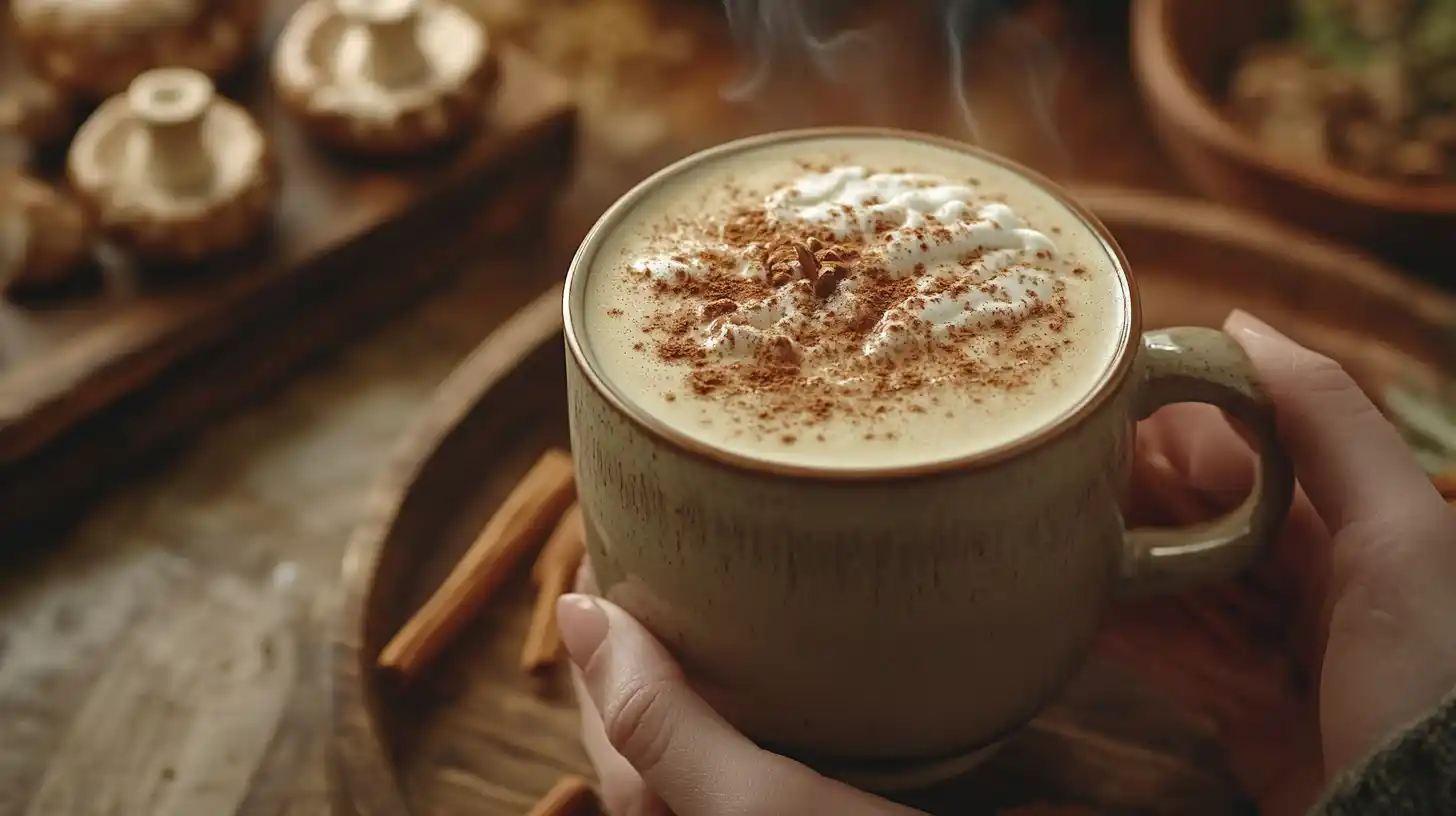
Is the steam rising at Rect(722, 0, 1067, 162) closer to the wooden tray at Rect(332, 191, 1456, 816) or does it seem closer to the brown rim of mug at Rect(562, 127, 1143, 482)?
the wooden tray at Rect(332, 191, 1456, 816)

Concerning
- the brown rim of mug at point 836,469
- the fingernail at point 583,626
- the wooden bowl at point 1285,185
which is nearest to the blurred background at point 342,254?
the wooden bowl at point 1285,185

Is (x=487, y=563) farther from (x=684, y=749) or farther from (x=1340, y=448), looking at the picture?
(x=1340, y=448)

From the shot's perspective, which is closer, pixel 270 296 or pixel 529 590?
pixel 529 590

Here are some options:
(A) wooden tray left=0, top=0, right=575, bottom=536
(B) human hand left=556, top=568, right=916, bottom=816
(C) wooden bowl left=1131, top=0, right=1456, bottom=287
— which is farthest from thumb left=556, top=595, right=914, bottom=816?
(C) wooden bowl left=1131, top=0, right=1456, bottom=287

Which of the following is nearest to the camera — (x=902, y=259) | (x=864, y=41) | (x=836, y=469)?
(x=836, y=469)

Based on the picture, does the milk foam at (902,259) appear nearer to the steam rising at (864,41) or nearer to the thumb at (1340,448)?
the thumb at (1340,448)

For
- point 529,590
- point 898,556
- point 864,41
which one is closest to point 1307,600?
point 898,556
